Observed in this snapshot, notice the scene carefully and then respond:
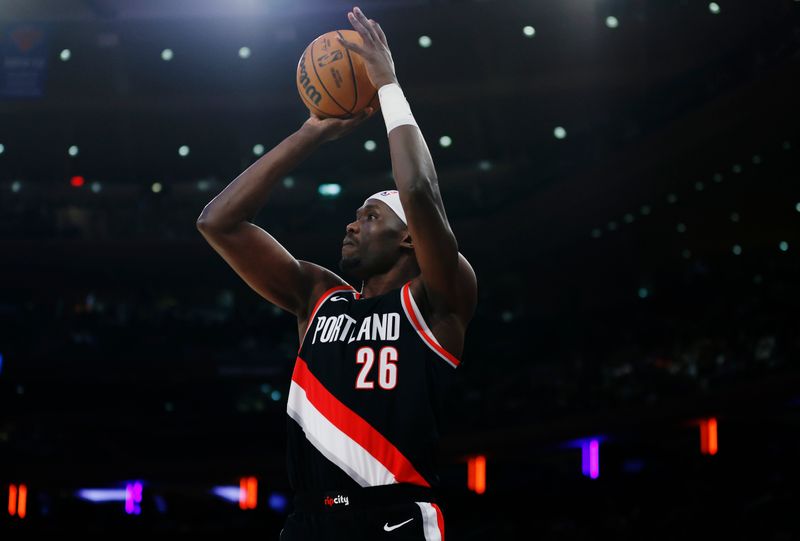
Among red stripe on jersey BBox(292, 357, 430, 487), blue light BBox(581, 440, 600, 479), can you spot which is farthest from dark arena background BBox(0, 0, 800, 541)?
red stripe on jersey BBox(292, 357, 430, 487)

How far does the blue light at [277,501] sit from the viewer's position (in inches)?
664

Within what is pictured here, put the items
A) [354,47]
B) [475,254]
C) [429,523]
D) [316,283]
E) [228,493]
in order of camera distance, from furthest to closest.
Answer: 1. [475,254]
2. [228,493]
3. [316,283]
4. [354,47]
5. [429,523]

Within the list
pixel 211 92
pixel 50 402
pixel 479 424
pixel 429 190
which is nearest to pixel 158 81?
pixel 211 92

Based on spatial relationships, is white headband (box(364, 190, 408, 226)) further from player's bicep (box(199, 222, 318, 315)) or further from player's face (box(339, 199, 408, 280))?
player's bicep (box(199, 222, 318, 315))

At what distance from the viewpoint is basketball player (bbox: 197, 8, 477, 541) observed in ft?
8.80

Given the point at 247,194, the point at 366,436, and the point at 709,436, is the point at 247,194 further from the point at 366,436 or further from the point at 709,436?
the point at 709,436

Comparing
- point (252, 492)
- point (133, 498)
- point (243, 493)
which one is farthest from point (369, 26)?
point (133, 498)

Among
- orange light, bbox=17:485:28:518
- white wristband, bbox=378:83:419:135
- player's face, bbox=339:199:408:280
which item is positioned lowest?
orange light, bbox=17:485:28:518

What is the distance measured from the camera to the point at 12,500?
15.8 m

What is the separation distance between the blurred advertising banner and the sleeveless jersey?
550 inches

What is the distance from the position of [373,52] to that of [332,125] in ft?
1.04

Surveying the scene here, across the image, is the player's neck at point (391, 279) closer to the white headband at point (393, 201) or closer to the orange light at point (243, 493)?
the white headband at point (393, 201)

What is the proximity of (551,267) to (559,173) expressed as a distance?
3716 mm

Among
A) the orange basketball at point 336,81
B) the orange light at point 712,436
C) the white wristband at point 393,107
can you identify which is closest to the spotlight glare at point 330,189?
A: the orange light at point 712,436
